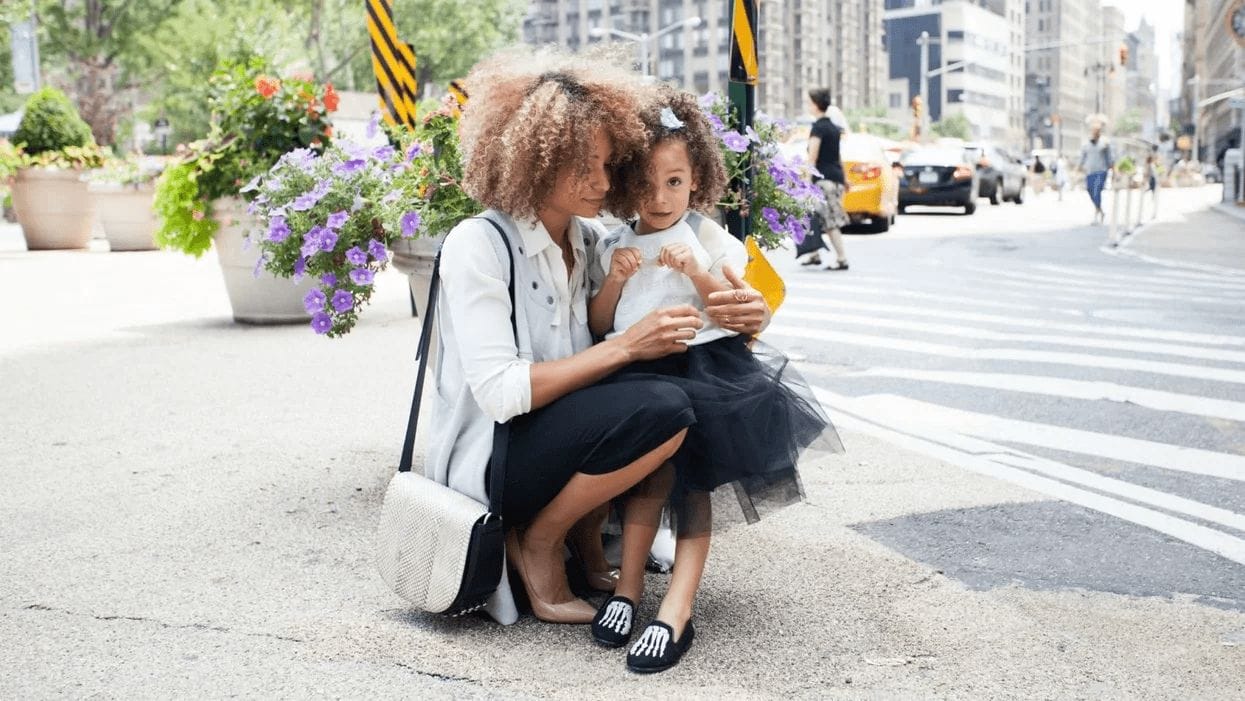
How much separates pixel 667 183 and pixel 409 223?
1190 millimetres

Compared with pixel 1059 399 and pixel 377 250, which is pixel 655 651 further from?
pixel 1059 399

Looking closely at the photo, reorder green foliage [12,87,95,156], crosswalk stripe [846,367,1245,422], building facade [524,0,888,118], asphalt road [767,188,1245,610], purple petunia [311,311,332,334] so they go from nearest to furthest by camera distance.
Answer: asphalt road [767,188,1245,610] < purple petunia [311,311,332,334] < crosswalk stripe [846,367,1245,422] < green foliage [12,87,95,156] < building facade [524,0,888,118]

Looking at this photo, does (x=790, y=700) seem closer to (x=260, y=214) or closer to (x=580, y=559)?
(x=580, y=559)

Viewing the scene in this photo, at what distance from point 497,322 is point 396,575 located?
722 millimetres

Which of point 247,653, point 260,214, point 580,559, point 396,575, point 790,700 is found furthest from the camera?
point 260,214

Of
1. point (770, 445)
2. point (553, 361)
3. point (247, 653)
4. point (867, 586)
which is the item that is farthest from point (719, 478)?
point (247, 653)

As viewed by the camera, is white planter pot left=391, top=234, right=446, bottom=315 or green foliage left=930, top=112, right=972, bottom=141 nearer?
white planter pot left=391, top=234, right=446, bottom=315

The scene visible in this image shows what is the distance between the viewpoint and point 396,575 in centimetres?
354

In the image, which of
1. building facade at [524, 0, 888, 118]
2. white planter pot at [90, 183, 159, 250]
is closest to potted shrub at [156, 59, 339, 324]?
white planter pot at [90, 183, 159, 250]

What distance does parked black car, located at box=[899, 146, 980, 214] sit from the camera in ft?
87.2

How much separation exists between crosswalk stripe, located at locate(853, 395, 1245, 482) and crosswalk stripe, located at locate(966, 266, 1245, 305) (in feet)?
18.6

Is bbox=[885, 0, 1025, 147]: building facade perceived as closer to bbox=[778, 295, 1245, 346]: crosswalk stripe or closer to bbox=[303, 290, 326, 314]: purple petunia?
bbox=[778, 295, 1245, 346]: crosswalk stripe

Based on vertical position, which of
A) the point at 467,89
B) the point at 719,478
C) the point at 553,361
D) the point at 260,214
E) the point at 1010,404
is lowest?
the point at 1010,404

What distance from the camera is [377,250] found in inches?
185
